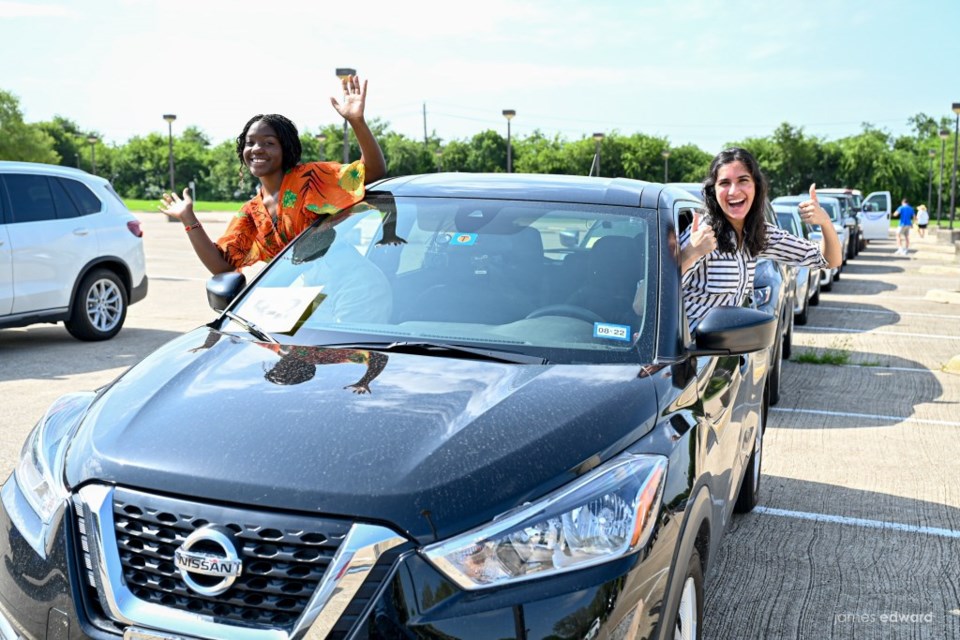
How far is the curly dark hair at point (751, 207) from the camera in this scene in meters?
4.82

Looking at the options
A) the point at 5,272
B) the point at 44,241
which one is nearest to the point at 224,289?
the point at 5,272

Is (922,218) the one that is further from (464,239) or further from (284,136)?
(464,239)

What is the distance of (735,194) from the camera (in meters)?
4.82

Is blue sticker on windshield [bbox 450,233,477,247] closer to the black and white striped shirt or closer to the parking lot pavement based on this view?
the black and white striped shirt

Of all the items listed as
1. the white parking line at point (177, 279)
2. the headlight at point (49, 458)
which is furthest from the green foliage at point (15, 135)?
the headlight at point (49, 458)

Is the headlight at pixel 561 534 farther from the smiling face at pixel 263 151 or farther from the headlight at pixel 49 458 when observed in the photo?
the smiling face at pixel 263 151

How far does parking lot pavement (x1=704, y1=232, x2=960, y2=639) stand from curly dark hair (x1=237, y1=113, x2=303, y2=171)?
2758 mm

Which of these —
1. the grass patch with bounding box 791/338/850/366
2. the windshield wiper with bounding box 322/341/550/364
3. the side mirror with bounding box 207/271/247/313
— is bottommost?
the grass patch with bounding box 791/338/850/366

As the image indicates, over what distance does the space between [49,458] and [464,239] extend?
1.68 m

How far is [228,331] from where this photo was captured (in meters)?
3.48

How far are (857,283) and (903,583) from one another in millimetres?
16824

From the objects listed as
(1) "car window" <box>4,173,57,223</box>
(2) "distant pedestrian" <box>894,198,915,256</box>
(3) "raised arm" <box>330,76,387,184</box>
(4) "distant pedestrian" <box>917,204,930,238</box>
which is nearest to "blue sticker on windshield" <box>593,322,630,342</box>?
(3) "raised arm" <box>330,76,387,184</box>

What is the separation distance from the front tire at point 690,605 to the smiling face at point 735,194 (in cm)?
233

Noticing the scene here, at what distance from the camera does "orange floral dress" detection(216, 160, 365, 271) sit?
171 inches
